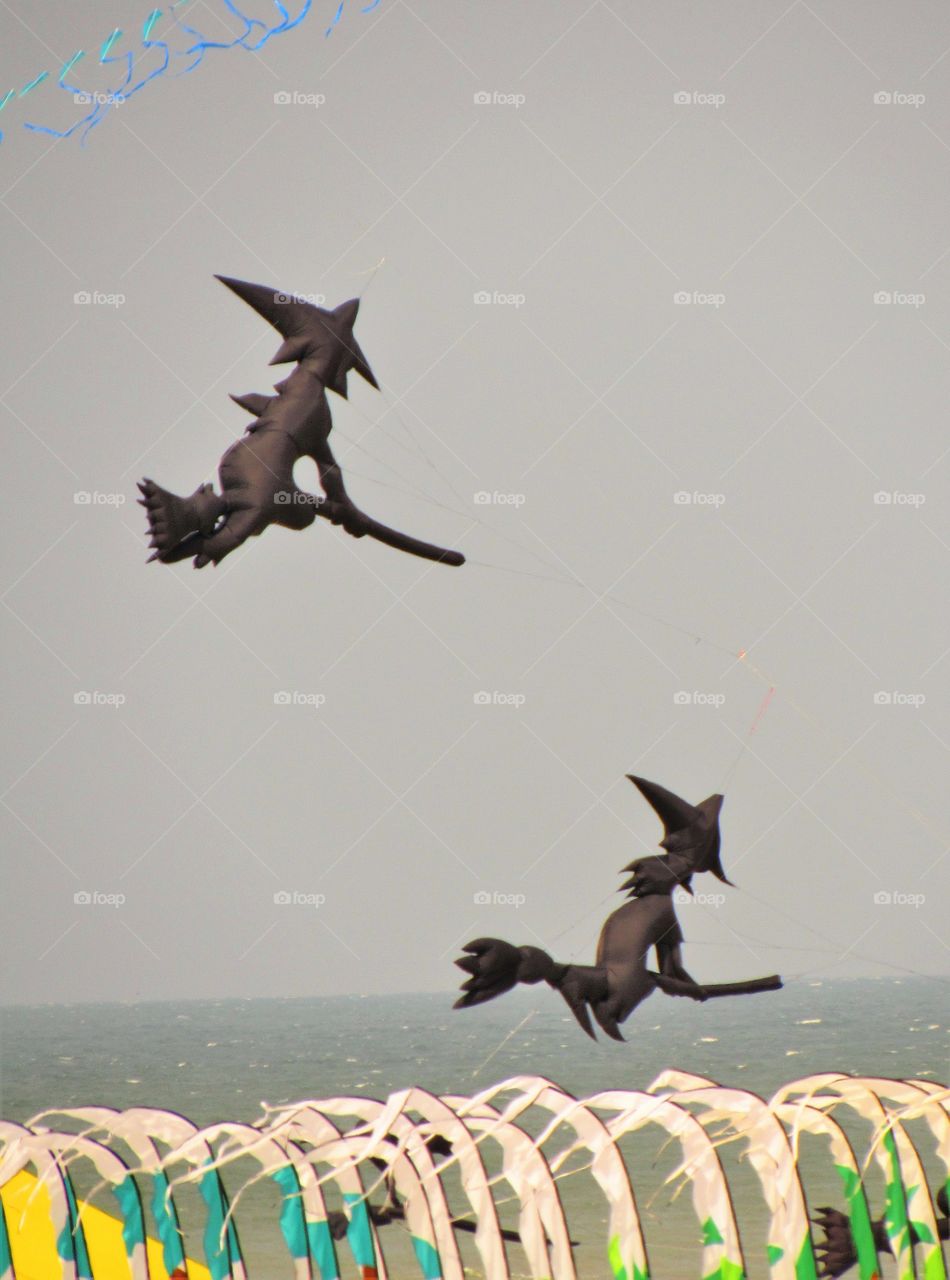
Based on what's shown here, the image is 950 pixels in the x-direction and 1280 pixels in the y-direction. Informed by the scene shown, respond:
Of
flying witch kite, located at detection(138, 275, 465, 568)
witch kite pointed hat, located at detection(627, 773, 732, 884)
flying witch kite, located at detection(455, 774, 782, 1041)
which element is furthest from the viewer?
witch kite pointed hat, located at detection(627, 773, 732, 884)

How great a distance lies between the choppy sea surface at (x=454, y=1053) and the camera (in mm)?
27811

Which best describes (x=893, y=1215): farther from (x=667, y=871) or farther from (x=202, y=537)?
(x=202, y=537)

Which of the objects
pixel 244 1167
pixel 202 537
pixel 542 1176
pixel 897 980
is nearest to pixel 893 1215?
pixel 542 1176

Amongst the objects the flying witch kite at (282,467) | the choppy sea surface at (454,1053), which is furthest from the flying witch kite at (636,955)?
the choppy sea surface at (454,1053)

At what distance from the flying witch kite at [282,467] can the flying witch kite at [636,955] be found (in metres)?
1.47

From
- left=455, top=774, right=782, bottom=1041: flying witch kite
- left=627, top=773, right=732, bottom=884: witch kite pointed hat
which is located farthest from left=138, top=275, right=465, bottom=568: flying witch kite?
left=455, top=774, right=782, bottom=1041: flying witch kite

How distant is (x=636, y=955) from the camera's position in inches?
255

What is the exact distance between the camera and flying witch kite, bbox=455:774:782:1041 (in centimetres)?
577

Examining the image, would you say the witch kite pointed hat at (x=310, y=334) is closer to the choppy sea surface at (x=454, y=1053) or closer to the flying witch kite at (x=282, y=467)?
the flying witch kite at (x=282, y=467)

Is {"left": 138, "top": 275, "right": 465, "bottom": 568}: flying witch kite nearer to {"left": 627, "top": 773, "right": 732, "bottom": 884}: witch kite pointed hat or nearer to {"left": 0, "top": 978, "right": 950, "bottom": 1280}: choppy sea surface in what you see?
{"left": 627, "top": 773, "right": 732, "bottom": 884}: witch kite pointed hat

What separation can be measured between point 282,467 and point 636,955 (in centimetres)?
230

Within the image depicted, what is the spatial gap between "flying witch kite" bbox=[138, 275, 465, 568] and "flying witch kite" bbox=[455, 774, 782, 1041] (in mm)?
1473

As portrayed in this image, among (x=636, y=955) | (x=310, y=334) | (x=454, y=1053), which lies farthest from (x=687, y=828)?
(x=454, y=1053)

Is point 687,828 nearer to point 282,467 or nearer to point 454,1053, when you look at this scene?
point 282,467
